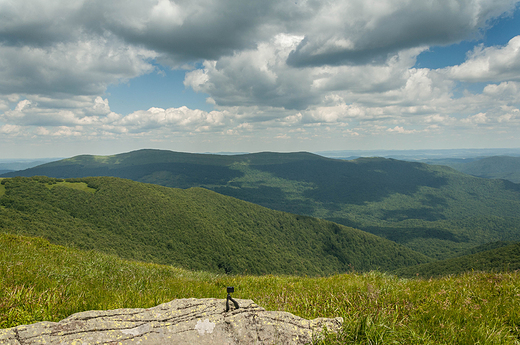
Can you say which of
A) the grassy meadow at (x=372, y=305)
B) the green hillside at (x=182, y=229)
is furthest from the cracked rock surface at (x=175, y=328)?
the green hillside at (x=182, y=229)

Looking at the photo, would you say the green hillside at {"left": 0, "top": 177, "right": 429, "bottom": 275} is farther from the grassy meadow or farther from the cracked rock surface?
the cracked rock surface

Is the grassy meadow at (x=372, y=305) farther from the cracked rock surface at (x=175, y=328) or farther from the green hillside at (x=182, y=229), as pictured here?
the green hillside at (x=182, y=229)

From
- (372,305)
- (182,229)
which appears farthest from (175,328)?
(182,229)

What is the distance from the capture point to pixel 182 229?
405ft

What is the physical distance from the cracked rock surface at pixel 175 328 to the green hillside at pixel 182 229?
5737 cm

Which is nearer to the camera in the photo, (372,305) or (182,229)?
(372,305)

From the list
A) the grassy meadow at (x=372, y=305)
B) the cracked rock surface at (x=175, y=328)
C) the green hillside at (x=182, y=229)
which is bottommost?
the green hillside at (x=182, y=229)

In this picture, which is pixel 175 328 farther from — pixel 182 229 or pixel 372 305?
pixel 182 229

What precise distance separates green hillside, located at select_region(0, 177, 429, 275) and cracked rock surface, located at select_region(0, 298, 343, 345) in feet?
188

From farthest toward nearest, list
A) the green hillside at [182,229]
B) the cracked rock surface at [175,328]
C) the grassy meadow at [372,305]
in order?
the green hillside at [182,229] → the grassy meadow at [372,305] → the cracked rock surface at [175,328]

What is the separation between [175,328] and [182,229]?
128m

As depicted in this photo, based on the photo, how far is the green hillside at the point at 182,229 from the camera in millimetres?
80312

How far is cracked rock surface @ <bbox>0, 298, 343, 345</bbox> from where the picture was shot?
3176 mm

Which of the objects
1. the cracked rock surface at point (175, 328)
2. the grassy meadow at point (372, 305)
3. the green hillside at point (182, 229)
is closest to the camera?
the cracked rock surface at point (175, 328)
